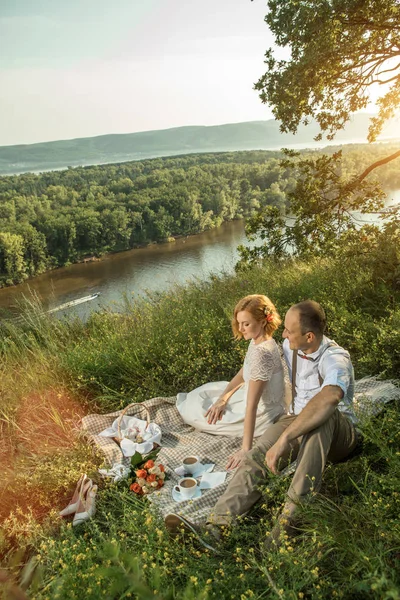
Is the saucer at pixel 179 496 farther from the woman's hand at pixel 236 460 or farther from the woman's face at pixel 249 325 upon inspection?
the woman's face at pixel 249 325

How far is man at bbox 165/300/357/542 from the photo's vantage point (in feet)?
8.27

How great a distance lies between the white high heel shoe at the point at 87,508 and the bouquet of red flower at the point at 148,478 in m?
0.27

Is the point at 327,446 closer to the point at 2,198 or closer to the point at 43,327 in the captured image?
the point at 43,327

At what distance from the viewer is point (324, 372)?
2.84 meters

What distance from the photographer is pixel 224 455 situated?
359 cm

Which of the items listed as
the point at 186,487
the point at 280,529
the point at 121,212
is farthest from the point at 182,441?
the point at 121,212

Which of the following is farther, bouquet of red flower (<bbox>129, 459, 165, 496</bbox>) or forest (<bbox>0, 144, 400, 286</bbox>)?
forest (<bbox>0, 144, 400, 286</bbox>)

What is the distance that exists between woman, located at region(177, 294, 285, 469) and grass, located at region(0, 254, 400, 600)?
26.1 inches

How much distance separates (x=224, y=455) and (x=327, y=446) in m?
1.23

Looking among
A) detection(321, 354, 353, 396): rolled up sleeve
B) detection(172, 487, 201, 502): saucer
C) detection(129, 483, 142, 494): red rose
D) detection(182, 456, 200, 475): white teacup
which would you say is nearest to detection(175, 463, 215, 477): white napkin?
detection(182, 456, 200, 475): white teacup

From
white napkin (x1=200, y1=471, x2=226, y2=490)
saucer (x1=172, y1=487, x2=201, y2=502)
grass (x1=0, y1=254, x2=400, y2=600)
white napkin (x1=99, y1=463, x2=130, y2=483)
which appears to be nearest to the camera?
grass (x1=0, y1=254, x2=400, y2=600)

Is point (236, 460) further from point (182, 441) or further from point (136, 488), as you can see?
point (182, 441)

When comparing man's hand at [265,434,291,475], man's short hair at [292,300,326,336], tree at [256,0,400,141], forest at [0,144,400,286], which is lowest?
forest at [0,144,400,286]

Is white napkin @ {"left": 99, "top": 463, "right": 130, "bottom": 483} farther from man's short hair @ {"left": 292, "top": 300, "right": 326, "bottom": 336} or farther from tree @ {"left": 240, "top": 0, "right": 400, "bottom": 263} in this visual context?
tree @ {"left": 240, "top": 0, "right": 400, "bottom": 263}
